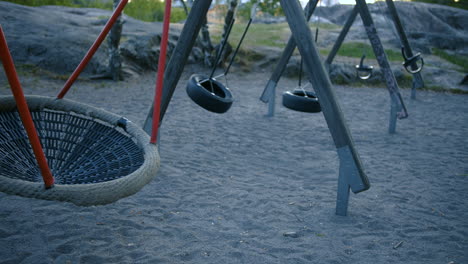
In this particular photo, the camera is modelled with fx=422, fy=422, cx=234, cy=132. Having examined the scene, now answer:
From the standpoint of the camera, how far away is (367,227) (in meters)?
2.64

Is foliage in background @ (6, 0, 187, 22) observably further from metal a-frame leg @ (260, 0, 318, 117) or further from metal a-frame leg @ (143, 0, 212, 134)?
metal a-frame leg @ (143, 0, 212, 134)

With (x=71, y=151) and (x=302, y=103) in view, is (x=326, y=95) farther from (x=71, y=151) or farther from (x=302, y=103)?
(x=71, y=151)

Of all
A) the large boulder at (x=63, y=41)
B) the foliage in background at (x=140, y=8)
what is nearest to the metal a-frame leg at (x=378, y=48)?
the large boulder at (x=63, y=41)

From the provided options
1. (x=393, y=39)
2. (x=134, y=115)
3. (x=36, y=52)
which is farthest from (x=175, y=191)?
(x=393, y=39)

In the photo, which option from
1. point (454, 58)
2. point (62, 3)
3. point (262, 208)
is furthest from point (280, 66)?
point (62, 3)

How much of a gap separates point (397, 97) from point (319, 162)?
150 cm

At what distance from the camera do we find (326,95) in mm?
2686

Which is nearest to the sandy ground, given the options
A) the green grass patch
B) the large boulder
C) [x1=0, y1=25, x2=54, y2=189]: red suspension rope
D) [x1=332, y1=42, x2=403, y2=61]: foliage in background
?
[x1=0, y1=25, x2=54, y2=189]: red suspension rope

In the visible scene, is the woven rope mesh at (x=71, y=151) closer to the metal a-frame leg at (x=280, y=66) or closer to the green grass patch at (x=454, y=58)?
the metal a-frame leg at (x=280, y=66)

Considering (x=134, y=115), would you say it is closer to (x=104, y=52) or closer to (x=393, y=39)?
(x=104, y=52)

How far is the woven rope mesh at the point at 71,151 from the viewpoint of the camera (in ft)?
7.09

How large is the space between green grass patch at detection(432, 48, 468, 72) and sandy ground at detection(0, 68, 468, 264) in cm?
562

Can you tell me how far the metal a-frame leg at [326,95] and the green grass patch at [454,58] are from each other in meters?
8.27

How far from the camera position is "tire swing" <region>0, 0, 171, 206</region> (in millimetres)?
1670
